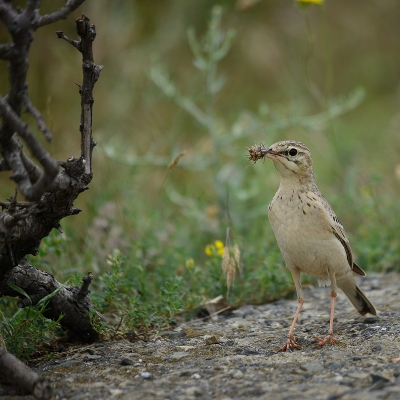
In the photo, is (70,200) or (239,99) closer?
(70,200)

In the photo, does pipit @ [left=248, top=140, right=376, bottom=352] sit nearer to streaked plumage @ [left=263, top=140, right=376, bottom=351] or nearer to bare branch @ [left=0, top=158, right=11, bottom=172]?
streaked plumage @ [left=263, top=140, right=376, bottom=351]

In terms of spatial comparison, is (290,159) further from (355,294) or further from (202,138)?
(202,138)

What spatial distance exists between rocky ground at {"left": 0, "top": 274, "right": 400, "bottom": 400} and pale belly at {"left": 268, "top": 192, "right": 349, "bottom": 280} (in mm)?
573

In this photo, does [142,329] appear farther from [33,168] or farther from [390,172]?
[390,172]

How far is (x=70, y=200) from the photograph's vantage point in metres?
3.87

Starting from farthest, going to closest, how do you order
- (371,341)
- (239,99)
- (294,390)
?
(239,99)
(371,341)
(294,390)

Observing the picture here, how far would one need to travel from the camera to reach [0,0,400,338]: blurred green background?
5.83m

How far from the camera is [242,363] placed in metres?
4.09

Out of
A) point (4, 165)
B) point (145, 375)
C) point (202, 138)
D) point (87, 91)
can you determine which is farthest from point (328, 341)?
point (202, 138)

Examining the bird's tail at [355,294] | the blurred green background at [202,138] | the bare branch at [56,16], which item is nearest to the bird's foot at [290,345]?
the blurred green background at [202,138]

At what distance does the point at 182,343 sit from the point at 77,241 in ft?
7.16

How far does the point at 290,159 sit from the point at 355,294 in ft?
4.12

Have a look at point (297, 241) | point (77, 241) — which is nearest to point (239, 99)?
point (77, 241)

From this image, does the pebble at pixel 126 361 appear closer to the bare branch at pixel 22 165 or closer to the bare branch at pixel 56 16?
the bare branch at pixel 22 165
